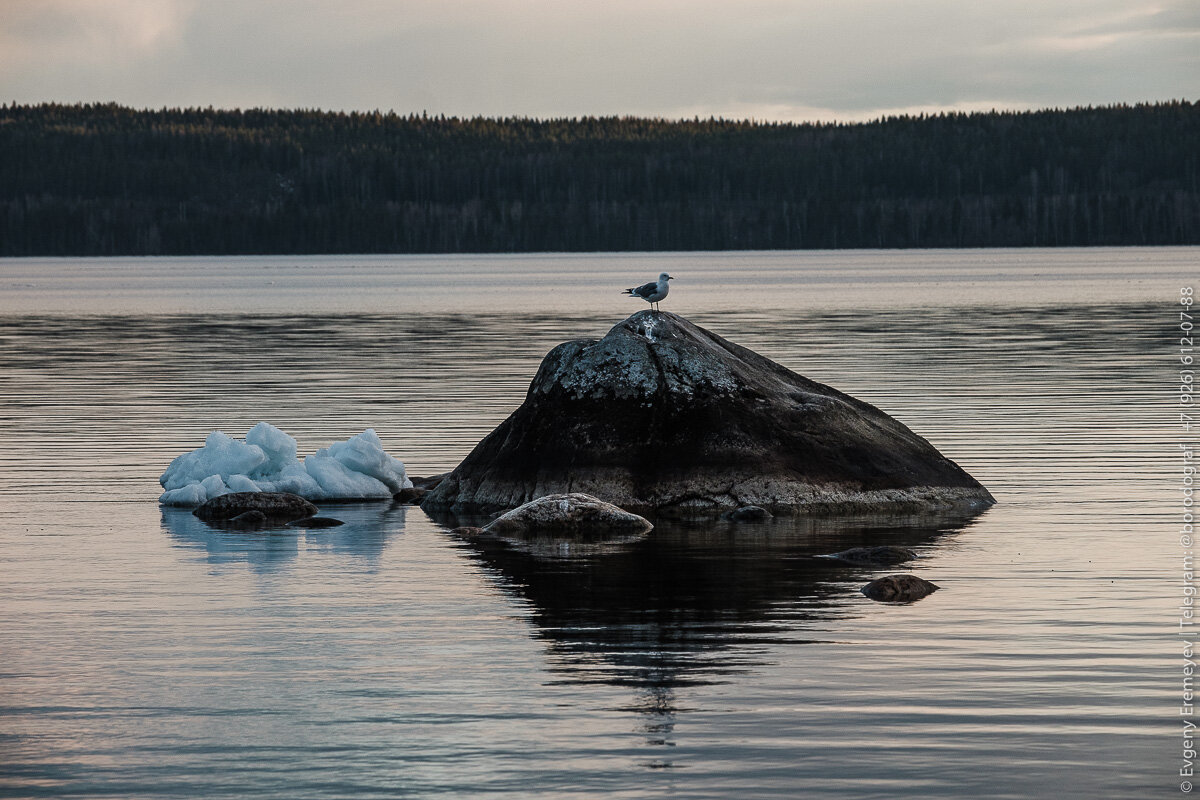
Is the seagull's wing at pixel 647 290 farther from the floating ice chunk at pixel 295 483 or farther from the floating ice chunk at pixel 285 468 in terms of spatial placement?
the floating ice chunk at pixel 295 483

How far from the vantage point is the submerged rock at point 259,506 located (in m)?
21.2

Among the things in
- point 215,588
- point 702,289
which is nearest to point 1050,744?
point 215,588

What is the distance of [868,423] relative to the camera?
21.5m

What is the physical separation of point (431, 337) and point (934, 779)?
5498 cm

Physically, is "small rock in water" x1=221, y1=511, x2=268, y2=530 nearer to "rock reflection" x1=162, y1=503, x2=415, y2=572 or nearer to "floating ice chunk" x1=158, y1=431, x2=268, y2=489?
"rock reflection" x1=162, y1=503, x2=415, y2=572

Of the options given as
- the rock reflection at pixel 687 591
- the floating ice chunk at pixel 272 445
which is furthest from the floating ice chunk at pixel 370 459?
the rock reflection at pixel 687 591

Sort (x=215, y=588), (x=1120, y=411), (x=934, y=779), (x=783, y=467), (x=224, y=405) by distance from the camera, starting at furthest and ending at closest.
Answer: (x=224, y=405) < (x=1120, y=411) < (x=783, y=467) < (x=215, y=588) < (x=934, y=779)

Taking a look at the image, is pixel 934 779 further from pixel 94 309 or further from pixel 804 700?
pixel 94 309

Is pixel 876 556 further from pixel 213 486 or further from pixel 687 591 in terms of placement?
pixel 213 486

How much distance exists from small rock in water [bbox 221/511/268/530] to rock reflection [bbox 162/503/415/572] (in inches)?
9.5

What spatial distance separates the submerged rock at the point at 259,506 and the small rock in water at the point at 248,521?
0.14 m

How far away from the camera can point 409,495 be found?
22.8 m

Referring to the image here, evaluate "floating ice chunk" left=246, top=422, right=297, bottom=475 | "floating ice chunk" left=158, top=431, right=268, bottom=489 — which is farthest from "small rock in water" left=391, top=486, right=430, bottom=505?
"floating ice chunk" left=158, top=431, right=268, bottom=489

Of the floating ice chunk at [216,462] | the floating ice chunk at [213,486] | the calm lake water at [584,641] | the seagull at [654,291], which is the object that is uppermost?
the seagull at [654,291]
